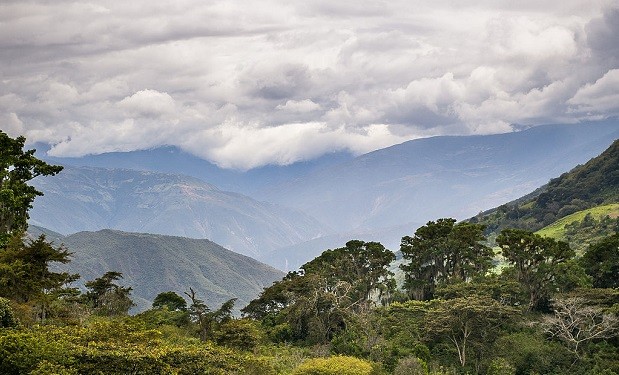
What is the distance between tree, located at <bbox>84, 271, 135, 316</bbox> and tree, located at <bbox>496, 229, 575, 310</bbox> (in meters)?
46.3

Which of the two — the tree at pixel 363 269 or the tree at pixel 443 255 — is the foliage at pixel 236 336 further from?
the tree at pixel 443 255

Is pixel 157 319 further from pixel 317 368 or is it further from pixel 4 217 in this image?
pixel 317 368

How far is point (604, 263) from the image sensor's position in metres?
69.6

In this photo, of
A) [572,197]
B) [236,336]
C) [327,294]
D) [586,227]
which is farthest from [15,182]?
[572,197]

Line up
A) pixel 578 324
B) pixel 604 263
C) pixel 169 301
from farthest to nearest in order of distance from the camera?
pixel 169 301 → pixel 604 263 → pixel 578 324

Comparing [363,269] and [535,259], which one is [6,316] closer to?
[535,259]

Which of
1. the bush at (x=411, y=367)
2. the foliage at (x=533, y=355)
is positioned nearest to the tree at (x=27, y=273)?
the bush at (x=411, y=367)

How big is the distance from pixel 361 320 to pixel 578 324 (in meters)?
18.6

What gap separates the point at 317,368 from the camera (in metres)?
47.2

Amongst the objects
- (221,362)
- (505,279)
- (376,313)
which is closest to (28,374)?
(221,362)

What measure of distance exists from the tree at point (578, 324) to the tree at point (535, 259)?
7537 mm

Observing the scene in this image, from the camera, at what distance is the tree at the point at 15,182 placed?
5797cm

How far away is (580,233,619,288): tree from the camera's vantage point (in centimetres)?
6925

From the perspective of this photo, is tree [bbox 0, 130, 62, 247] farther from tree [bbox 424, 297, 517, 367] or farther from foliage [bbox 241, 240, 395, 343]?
tree [bbox 424, 297, 517, 367]
